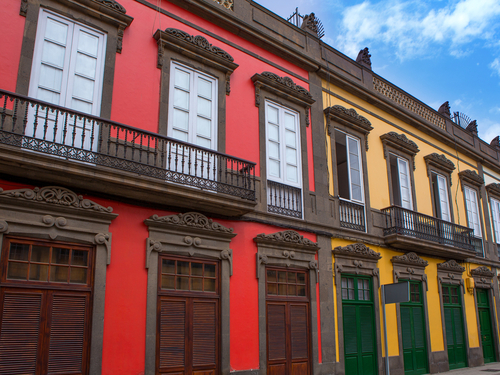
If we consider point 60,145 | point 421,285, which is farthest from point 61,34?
point 421,285

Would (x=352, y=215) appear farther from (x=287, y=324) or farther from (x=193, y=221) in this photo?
(x=193, y=221)

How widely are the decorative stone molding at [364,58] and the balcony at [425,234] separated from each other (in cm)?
473

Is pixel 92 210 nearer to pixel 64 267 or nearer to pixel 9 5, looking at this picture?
pixel 64 267

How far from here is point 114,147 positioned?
7.77 metres

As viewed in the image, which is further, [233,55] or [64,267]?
[233,55]

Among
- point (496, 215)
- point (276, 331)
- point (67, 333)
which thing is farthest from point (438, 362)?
point (67, 333)

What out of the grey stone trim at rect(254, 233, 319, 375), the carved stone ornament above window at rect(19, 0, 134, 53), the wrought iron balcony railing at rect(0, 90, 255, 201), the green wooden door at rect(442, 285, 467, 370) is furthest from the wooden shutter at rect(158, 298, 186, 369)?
the green wooden door at rect(442, 285, 467, 370)

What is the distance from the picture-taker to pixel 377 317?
11484 mm

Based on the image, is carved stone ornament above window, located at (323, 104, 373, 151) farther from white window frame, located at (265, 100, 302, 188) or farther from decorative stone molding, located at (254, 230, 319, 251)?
decorative stone molding, located at (254, 230, 319, 251)

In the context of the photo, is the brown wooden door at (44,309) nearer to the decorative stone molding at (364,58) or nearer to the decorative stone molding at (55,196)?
the decorative stone molding at (55,196)

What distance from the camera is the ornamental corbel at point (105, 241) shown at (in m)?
7.27

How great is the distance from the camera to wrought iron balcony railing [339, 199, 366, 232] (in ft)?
38.0

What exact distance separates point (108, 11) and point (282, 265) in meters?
6.17

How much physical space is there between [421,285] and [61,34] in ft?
37.5
